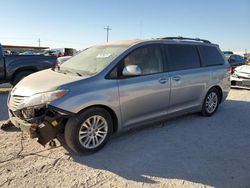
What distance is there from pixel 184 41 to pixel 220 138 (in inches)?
87.7

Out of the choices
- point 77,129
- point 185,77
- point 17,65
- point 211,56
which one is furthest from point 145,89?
point 17,65

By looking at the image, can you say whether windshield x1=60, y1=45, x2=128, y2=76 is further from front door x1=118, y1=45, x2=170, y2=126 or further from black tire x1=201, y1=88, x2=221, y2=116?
black tire x1=201, y1=88, x2=221, y2=116

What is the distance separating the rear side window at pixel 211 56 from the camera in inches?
242

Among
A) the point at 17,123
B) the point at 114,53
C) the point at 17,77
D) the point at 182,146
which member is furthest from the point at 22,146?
the point at 17,77

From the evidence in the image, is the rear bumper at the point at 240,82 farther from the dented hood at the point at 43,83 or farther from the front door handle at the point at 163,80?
the dented hood at the point at 43,83

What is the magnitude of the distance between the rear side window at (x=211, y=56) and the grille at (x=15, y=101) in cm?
407

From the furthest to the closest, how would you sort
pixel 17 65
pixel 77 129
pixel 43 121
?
1. pixel 17 65
2. pixel 77 129
3. pixel 43 121

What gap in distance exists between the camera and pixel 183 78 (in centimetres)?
533

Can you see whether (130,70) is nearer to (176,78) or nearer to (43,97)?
(176,78)

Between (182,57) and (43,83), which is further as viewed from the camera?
(182,57)

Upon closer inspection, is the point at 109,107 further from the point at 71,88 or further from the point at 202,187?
the point at 202,187

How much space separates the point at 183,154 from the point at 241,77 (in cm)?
682

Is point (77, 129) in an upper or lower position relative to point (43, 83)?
lower

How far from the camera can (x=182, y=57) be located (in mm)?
5543
